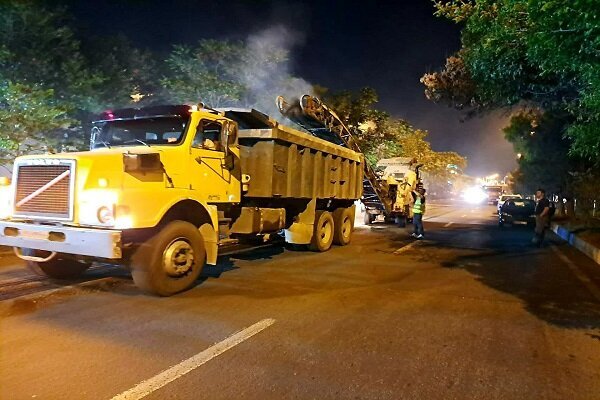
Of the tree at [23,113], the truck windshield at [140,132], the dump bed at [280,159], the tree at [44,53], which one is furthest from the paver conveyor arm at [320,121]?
the tree at [23,113]

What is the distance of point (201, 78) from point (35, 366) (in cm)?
1410

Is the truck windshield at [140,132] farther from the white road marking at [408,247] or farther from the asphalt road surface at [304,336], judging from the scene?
the white road marking at [408,247]

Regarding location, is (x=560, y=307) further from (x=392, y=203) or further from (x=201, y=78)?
(x=201, y=78)

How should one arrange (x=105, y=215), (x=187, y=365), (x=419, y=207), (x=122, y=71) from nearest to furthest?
(x=187, y=365), (x=105, y=215), (x=419, y=207), (x=122, y=71)

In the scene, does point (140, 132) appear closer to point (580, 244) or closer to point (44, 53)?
point (44, 53)

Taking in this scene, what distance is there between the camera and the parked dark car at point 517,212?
18984mm

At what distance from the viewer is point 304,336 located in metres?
4.68

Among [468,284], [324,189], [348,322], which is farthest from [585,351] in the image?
[324,189]

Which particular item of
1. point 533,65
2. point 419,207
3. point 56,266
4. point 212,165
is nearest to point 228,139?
point 212,165

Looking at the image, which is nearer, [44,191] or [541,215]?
[44,191]

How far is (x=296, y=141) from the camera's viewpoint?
30.0 ft

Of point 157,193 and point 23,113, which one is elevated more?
point 23,113

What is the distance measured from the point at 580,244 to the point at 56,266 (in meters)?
13.0

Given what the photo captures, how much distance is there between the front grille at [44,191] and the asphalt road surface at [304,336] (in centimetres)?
112
